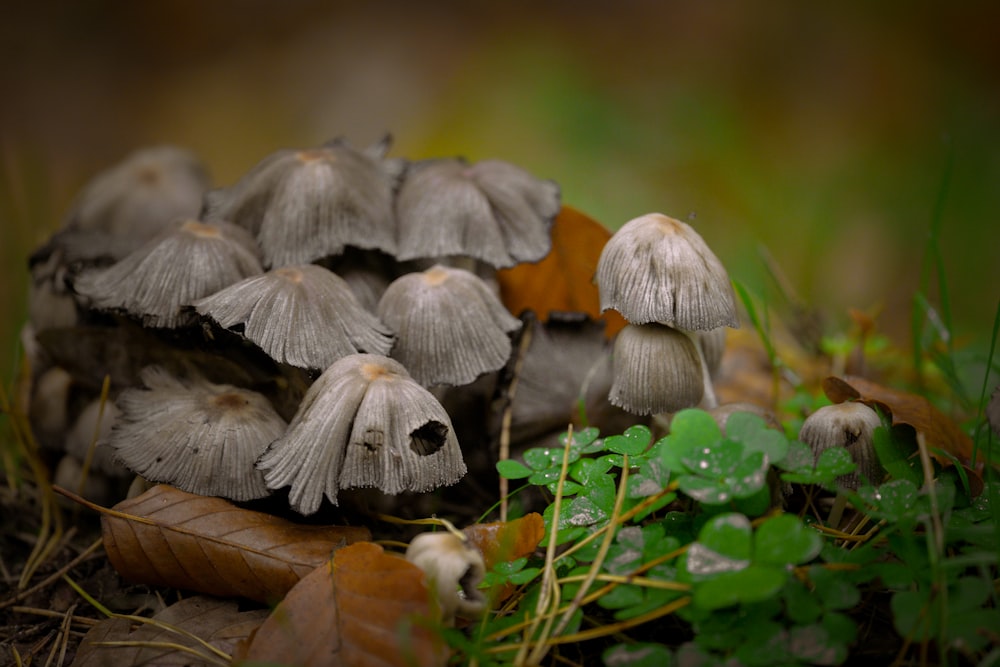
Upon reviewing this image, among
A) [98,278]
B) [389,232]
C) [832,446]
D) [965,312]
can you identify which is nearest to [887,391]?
[832,446]

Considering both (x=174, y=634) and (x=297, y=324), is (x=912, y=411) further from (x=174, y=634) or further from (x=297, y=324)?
(x=174, y=634)

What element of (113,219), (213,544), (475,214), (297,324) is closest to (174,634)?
(213,544)

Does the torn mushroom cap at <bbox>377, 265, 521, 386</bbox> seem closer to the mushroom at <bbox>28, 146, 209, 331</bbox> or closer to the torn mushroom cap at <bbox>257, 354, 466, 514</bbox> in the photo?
the torn mushroom cap at <bbox>257, 354, 466, 514</bbox>

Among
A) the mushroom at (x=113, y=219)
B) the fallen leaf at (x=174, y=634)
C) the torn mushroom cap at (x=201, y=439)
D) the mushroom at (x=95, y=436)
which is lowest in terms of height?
the fallen leaf at (x=174, y=634)

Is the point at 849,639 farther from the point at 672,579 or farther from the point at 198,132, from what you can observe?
the point at 198,132

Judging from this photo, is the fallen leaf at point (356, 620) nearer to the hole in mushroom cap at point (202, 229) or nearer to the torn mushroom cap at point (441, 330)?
the torn mushroom cap at point (441, 330)

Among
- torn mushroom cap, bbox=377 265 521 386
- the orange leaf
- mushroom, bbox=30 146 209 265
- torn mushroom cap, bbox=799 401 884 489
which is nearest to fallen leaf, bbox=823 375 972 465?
torn mushroom cap, bbox=799 401 884 489

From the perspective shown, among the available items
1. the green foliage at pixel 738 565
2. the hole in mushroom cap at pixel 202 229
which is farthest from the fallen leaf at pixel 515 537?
the hole in mushroom cap at pixel 202 229
